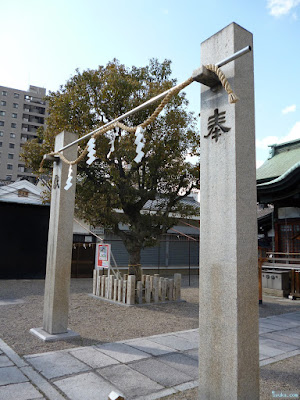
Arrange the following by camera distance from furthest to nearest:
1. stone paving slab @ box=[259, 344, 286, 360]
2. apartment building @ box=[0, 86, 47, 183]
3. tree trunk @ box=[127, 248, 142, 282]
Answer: apartment building @ box=[0, 86, 47, 183] → tree trunk @ box=[127, 248, 142, 282] → stone paving slab @ box=[259, 344, 286, 360]

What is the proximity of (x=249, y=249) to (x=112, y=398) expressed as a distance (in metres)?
1.75

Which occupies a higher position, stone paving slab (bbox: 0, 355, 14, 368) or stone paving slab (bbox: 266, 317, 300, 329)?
stone paving slab (bbox: 0, 355, 14, 368)

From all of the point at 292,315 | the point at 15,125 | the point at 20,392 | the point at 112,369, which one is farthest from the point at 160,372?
the point at 15,125

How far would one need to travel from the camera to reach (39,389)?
12.3 ft

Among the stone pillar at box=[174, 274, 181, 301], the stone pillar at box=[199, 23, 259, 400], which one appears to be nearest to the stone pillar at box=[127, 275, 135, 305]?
the stone pillar at box=[174, 274, 181, 301]

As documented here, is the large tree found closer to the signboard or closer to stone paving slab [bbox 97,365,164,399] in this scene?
the signboard

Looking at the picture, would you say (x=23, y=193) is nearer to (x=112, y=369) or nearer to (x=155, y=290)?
(x=155, y=290)

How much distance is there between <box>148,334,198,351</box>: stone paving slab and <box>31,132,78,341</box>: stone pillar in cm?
185

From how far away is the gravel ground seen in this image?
15.4 feet

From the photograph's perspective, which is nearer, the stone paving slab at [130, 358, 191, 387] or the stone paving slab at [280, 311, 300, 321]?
the stone paving slab at [130, 358, 191, 387]

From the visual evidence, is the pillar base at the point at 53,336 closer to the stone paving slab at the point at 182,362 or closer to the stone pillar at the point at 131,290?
the stone paving slab at the point at 182,362

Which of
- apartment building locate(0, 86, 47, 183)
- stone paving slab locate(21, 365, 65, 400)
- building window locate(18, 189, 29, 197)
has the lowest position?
stone paving slab locate(21, 365, 65, 400)

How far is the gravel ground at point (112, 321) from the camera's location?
15.4ft

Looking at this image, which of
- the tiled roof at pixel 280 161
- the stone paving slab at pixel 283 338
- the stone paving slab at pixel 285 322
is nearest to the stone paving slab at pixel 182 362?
the stone paving slab at pixel 283 338
